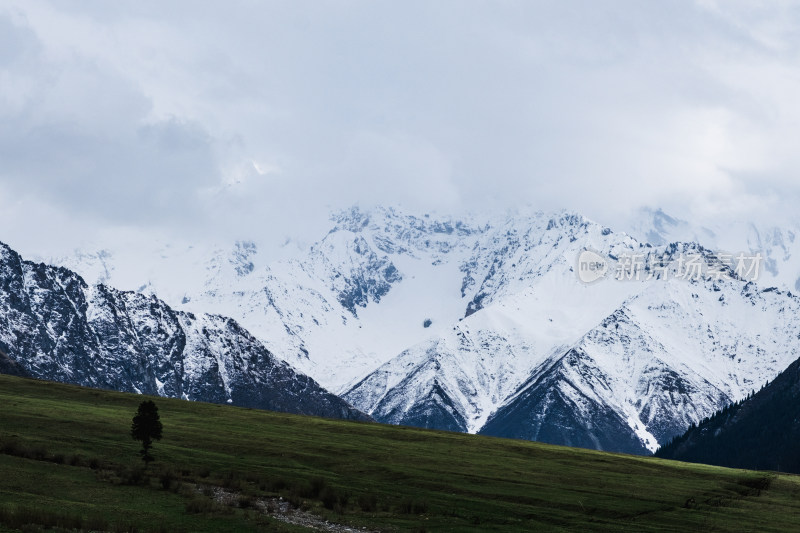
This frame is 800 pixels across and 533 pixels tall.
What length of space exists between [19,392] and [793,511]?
92578mm

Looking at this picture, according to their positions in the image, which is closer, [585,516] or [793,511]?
[585,516]

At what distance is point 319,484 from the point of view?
287 ft

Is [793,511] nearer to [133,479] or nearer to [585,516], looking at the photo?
[585,516]

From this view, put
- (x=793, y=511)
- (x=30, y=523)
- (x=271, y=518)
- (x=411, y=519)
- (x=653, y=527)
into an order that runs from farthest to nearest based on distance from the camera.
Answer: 1. (x=793, y=511)
2. (x=653, y=527)
3. (x=411, y=519)
4. (x=271, y=518)
5. (x=30, y=523)

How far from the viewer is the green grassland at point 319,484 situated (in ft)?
236

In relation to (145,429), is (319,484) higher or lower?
lower

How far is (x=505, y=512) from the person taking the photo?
8356cm

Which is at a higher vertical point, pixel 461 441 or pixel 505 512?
pixel 461 441

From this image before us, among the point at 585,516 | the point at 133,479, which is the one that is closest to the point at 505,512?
the point at 585,516

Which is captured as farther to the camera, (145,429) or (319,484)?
(145,429)

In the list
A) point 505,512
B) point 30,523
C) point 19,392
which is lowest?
point 30,523

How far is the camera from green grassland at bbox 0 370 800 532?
72.0 meters

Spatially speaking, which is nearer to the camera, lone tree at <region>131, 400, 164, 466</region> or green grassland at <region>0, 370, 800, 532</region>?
green grassland at <region>0, 370, 800, 532</region>

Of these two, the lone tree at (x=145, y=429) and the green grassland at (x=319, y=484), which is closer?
the green grassland at (x=319, y=484)
